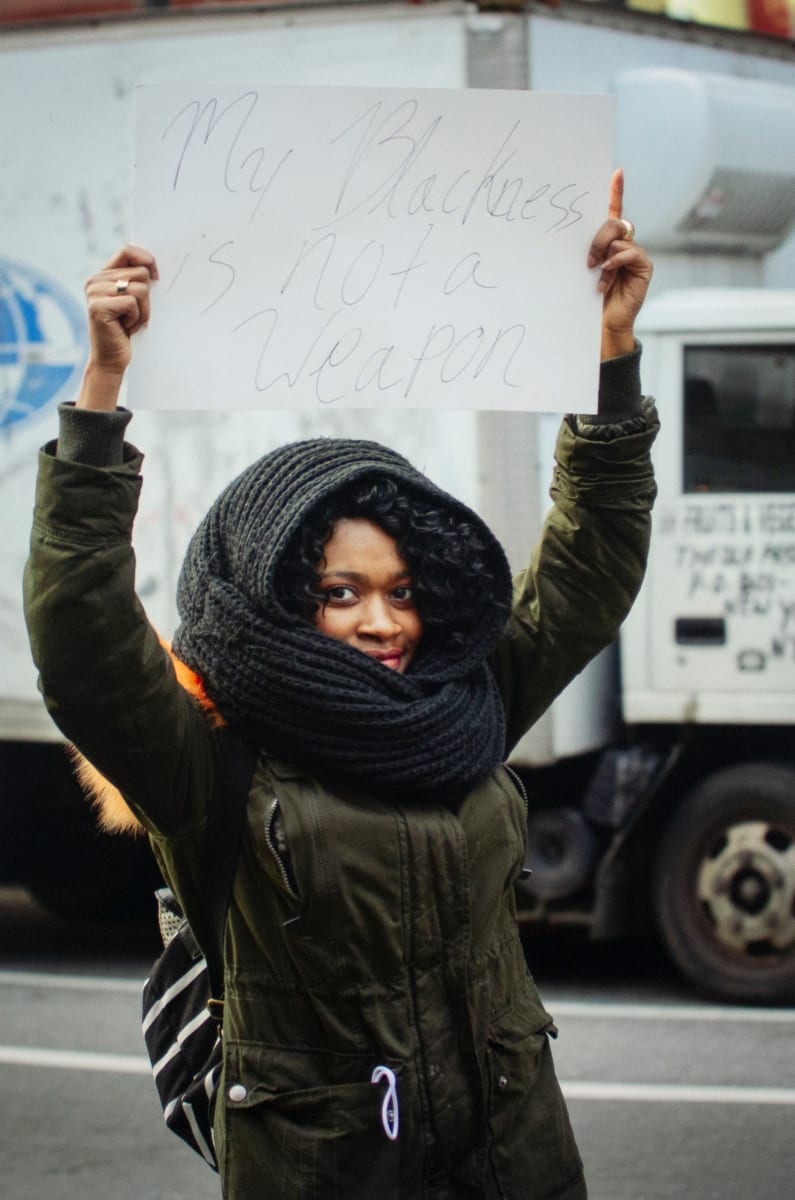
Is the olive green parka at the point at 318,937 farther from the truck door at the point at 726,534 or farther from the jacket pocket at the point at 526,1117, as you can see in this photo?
the truck door at the point at 726,534

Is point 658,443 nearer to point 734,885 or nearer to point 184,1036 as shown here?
point 734,885

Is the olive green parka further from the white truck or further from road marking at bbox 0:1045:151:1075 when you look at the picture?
the white truck

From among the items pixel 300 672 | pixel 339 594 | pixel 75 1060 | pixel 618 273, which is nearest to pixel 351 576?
pixel 339 594

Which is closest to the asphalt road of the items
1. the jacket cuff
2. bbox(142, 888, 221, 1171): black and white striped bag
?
bbox(142, 888, 221, 1171): black and white striped bag

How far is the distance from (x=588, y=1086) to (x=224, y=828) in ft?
10.6

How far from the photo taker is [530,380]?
6.77 feet

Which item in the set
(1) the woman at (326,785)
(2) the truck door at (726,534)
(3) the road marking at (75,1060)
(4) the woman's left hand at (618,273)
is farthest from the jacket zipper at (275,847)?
(2) the truck door at (726,534)

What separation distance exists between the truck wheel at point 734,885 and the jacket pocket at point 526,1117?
11.7ft

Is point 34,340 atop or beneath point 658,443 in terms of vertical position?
atop

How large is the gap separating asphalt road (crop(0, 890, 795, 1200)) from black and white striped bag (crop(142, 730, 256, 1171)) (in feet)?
6.79

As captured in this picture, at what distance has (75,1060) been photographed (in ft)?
16.6

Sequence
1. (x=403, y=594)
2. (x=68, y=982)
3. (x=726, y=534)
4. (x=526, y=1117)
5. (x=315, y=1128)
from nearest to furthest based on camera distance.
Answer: (x=315, y=1128) < (x=526, y=1117) < (x=403, y=594) < (x=726, y=534) < (x=68, y=982)

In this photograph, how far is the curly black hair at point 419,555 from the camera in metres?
1.94

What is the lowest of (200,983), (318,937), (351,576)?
(200,983)
